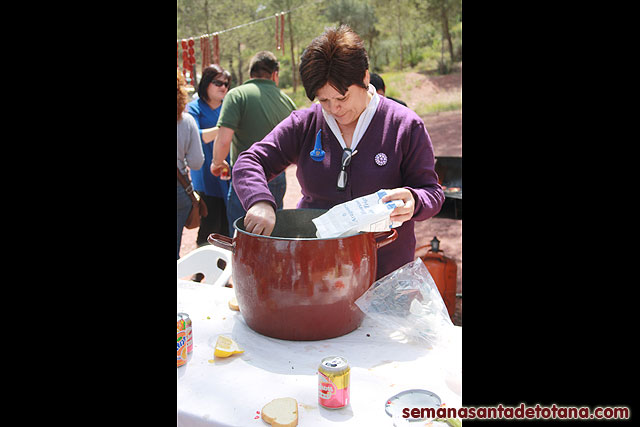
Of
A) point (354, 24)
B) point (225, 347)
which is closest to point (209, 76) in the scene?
point (225, 347)

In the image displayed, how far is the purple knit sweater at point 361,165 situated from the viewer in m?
1.45

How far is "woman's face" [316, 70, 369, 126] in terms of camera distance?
146cm

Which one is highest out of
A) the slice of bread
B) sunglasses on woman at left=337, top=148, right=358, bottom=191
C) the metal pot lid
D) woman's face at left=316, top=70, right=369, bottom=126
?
woman's face at left=316, top=70, right=369, bottom=126

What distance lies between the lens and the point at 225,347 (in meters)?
1.24

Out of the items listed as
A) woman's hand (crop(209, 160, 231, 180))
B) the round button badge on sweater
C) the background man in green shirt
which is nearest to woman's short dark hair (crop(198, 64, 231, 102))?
the background man in green shirt

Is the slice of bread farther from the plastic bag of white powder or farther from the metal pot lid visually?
the plastic bag of white powder

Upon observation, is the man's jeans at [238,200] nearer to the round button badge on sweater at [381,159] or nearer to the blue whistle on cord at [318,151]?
the blue whistle on cord at [318,151]

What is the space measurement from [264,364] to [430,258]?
6.77ft

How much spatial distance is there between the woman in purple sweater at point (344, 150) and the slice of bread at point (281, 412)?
449 millimetres

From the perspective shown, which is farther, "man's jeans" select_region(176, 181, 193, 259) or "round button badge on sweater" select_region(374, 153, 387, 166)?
"man's jeans" select_region(176, 181, 193, 259)

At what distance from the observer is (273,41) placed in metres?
19.3

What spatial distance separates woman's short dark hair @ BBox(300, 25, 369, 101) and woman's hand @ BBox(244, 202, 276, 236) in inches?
15.3
